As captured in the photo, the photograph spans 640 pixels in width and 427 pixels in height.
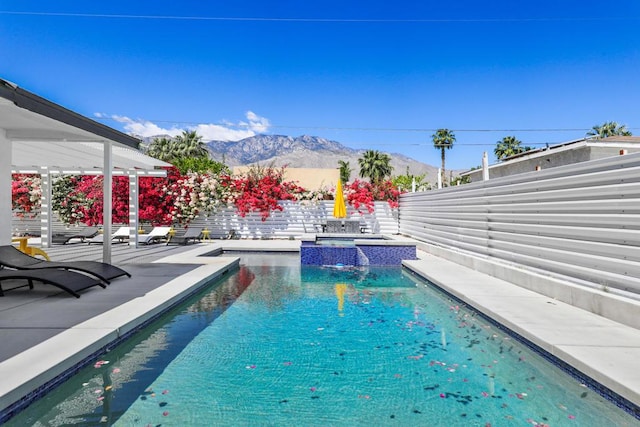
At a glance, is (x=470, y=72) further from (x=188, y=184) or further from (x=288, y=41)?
(x=188, y=184)

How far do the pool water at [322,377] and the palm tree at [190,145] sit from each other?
42.9m

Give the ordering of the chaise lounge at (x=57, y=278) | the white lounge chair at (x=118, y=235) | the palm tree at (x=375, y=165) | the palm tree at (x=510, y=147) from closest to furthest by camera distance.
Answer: the chaise lounge at (x=57, y=278)
the white lounge chair at (x=118, y=235)
the palm tree at (x=510, y=147)
the palm tree at (x=375, y=165)

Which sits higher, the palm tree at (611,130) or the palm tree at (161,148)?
the palm tree at (611,130)

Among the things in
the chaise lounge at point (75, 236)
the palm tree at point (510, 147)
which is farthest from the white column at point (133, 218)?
the palm tree at point (510, 147)

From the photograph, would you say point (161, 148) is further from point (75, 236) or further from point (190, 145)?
point (75, 236)

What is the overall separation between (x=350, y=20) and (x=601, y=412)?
24.4 metres

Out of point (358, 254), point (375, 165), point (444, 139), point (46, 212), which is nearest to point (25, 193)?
point (46, 212)

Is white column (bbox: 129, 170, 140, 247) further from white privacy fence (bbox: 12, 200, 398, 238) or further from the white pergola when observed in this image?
white privacy fence (bbox: 12, 200, 398, 238)

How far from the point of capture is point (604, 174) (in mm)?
5047

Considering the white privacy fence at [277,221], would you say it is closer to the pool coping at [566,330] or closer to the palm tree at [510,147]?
the pool coping at [566,330]

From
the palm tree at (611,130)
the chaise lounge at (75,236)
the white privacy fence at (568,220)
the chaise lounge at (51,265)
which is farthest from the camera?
the palm tree at (611,130)

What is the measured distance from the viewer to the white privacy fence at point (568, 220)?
4.66 m

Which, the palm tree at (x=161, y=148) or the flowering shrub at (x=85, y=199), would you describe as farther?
the palm tree at (x=161, y=148)

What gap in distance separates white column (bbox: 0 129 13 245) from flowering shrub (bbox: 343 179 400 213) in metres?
12.8
